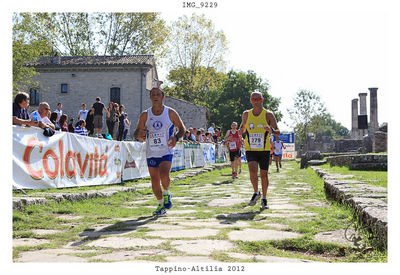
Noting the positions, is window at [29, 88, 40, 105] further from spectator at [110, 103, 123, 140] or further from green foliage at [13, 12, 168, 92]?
spectator at [110, 103, 123, 140]

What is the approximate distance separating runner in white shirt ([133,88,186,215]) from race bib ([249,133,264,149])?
4.34 ft

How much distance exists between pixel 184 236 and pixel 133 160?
8220 millimetres

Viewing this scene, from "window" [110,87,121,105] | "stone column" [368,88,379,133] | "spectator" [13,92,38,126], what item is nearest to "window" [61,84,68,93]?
"window" [110,87,121,105]

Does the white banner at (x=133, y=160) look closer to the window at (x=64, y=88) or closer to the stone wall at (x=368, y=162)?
the stone wall at (x=368, y=162)

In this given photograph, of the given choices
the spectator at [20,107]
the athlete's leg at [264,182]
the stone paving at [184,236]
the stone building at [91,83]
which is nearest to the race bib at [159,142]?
the stone paving at [184,236]

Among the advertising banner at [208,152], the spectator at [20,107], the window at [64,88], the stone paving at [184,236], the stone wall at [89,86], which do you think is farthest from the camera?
the window at [64,88]

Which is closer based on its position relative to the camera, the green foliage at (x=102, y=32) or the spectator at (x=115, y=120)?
the spectator at (x=115, y=120)

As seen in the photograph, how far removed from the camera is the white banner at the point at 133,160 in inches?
456

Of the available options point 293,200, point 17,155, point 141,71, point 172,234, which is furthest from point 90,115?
point 141,71

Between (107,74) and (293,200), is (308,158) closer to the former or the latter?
(293,200)

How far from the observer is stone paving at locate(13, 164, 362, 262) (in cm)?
342

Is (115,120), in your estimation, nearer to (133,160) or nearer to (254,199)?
(133,160)

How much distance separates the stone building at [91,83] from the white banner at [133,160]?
22.9 meters

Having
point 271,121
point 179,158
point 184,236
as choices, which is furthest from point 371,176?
point 179,158
